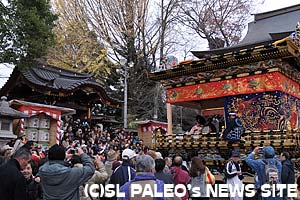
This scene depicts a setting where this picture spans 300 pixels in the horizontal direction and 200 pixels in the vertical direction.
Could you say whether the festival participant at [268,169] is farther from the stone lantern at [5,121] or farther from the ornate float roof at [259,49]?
the stone lantern at [5,121]

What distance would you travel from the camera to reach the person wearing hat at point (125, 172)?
15.5 feet

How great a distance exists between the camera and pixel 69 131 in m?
16.0

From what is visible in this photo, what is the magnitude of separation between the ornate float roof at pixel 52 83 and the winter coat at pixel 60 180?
1416 cm

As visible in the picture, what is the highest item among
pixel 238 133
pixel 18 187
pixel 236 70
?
pixel 236 70

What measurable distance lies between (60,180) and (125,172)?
1430 mm

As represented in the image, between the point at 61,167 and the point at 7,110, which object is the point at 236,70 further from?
Result: the point at 61,167

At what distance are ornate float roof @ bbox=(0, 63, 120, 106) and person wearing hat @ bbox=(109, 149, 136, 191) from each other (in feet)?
43.2

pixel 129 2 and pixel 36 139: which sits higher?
pixel 129 2

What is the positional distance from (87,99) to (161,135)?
11.4 m

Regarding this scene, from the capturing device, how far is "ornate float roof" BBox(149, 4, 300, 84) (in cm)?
952

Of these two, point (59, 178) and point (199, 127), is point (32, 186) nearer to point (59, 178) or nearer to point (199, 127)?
point (59, 178)

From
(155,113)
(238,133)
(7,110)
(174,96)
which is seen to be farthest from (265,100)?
(155,113)

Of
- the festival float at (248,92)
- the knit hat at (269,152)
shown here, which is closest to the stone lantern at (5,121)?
the festival float at (248,92)

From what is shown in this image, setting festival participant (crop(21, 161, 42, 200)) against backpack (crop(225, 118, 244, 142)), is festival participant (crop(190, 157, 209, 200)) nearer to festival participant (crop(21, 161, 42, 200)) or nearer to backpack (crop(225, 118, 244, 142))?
festival participant (crop(21, 161, 42, 200))
